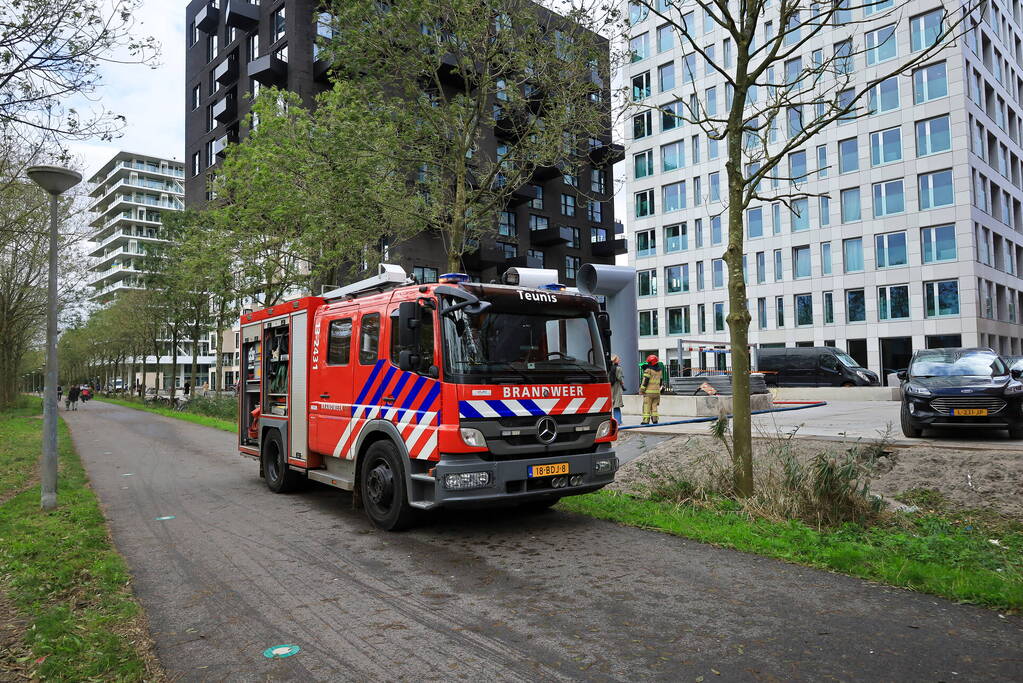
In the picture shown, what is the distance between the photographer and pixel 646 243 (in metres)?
50.7

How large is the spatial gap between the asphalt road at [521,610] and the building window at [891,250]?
37.6 m

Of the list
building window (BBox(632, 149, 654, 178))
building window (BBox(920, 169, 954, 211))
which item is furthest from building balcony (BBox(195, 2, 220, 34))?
building window (BBox(920, 169, 954, 211))

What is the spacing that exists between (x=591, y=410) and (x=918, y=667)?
386 cm

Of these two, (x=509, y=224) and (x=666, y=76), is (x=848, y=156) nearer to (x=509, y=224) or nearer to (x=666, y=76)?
(x=666, y=76)

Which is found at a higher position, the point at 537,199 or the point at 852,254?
the point at 537,199

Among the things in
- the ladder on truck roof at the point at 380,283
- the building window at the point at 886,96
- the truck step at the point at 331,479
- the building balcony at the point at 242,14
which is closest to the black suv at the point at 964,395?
the ladder on truck roof at the point at 380,283

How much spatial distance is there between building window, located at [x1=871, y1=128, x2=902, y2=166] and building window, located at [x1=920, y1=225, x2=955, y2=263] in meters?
4.48

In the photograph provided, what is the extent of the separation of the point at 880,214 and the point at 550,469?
39.1 m

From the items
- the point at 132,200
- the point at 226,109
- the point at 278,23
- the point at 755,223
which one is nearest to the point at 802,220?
the point at 755,223

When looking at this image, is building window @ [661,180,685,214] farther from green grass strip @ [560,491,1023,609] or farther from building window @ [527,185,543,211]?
green grass strip @ [560,491,1023,609]

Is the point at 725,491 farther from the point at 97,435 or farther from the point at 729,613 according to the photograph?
the point at 97,435

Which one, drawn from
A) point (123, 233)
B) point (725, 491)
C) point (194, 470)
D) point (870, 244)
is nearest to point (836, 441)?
point (725, 491)

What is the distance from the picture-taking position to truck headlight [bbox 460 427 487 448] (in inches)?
246

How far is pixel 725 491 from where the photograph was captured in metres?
7.83
